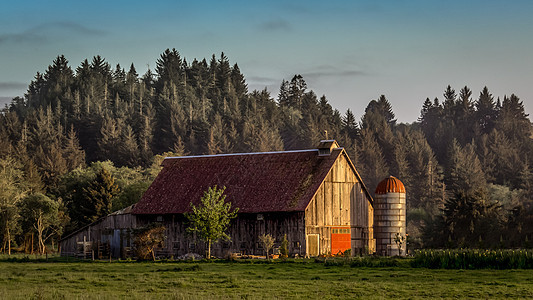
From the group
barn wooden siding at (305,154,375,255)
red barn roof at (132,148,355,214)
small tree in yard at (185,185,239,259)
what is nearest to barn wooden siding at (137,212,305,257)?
red barn roof at (132,148,355,214)

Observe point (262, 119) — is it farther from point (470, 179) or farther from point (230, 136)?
point (470, 179)

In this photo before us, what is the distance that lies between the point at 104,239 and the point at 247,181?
37.9 feet

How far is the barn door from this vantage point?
196 ft

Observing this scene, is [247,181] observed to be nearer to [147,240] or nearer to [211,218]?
[211,218]

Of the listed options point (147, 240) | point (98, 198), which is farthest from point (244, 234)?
point (98, 198)

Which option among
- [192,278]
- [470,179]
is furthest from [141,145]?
[192,278]

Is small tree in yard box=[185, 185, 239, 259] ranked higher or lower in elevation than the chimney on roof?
lower

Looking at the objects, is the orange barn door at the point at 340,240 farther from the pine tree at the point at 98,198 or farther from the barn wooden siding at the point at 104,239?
the pine tree at the point at 98,198

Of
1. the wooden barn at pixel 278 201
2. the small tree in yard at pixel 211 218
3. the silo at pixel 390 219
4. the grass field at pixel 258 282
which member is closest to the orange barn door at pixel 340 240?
the wooden barn at pixel 278 201

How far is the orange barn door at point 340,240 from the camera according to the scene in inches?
2419

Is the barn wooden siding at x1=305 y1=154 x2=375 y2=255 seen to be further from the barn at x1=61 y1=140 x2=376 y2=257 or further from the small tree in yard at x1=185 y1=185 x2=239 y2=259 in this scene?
the small tree in yard at x1=185 y1=185 x2=239 y2=259

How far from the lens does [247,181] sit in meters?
64.6

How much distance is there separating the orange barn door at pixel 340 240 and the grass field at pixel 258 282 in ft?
50.6

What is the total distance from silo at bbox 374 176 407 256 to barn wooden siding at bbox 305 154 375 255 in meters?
0.65
